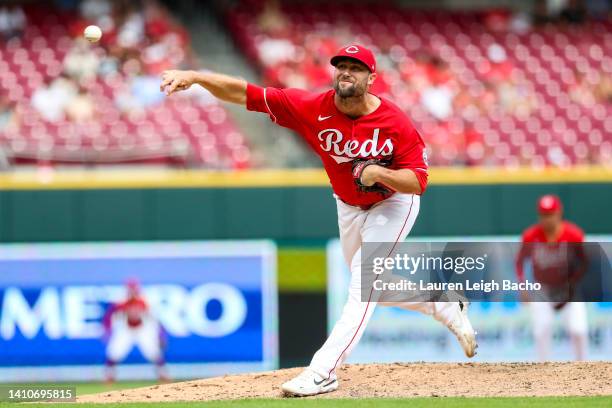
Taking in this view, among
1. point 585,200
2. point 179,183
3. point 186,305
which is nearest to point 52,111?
point 179,183

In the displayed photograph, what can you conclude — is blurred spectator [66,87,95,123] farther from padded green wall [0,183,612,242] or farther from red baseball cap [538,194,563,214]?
red baseball cap [538,194,563,214]

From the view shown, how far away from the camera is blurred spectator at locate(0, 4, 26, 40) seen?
531 inches

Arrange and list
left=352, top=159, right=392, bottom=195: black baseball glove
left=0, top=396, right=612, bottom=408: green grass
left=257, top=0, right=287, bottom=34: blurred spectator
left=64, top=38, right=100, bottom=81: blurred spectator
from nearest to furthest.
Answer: left=0, top=396, right=612, bottom=408: green grass
left=352, top=159, right=392, bottom=195: black baseball glove
left=64, top=38, right=100, bottom=81: blurred spectator
left=257, top=0, right=287, bottom=34: blurred spectator

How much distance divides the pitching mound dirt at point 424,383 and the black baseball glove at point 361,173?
1057 mm

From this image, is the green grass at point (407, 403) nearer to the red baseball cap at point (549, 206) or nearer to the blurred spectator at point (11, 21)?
the red baseball cap at point (549, 206)

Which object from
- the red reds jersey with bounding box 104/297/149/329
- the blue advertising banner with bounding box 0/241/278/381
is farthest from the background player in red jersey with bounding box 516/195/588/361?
the red reds jersey with bounding box 104/297/149/329

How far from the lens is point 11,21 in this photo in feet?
45.0

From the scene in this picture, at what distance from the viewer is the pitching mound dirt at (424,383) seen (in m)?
5.54

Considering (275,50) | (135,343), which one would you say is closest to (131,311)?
(135,343)

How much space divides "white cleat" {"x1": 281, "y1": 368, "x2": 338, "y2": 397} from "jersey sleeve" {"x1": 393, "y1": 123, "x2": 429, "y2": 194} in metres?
1.10

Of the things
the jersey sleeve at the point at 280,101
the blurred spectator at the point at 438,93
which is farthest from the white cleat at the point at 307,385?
the blurred spectator at the point at 438,93

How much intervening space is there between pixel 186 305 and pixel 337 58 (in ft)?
17.7

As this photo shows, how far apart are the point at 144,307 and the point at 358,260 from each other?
5.07 meters

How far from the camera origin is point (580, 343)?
29.5 feet
